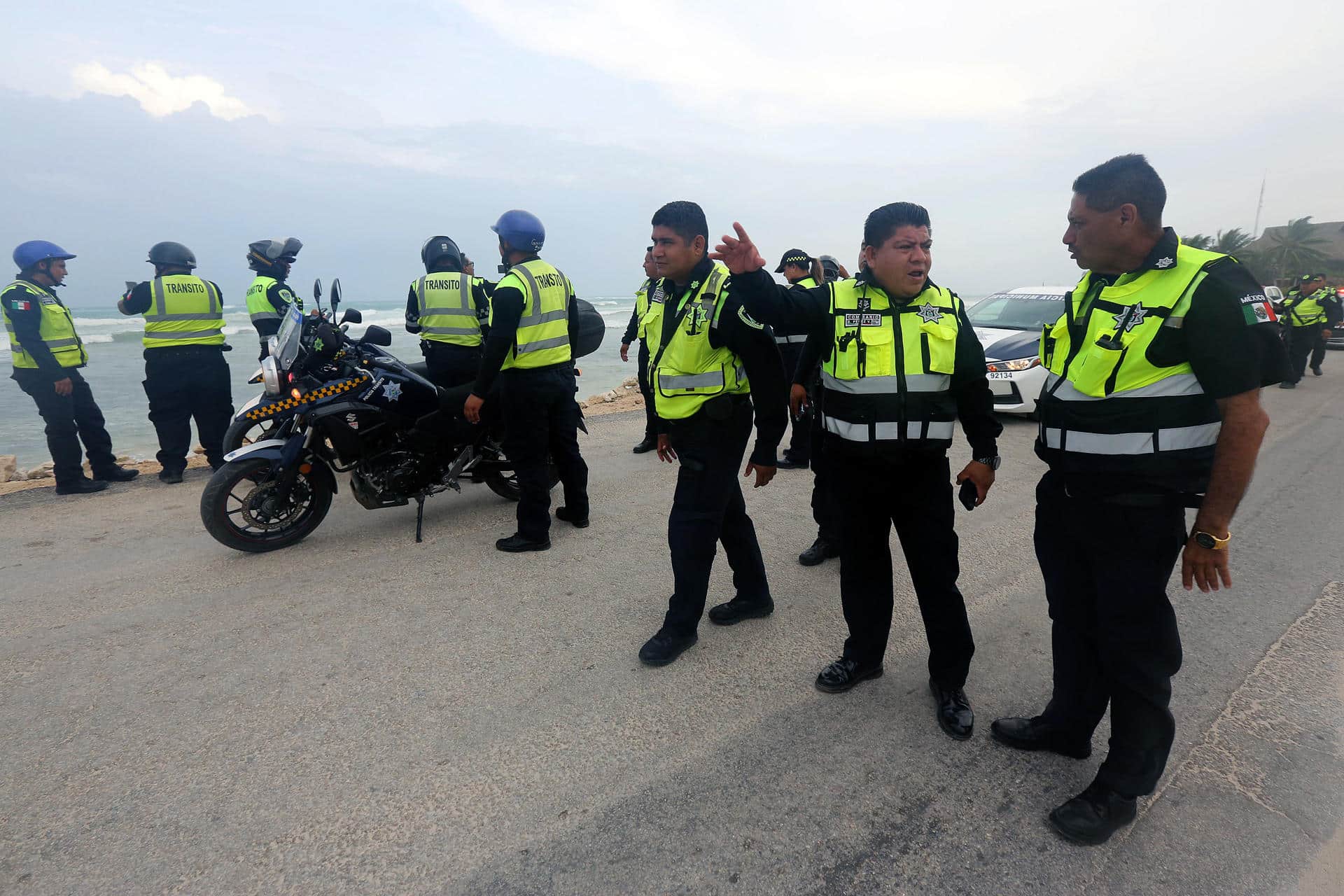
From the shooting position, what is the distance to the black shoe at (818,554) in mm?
3861

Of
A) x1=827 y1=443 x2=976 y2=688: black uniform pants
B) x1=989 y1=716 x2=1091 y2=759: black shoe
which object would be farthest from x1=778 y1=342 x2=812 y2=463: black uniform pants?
x1=989 y1=716 x2=1091 y2=759: black shoe

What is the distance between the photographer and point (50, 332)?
553 cm

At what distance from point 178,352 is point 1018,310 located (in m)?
9.52

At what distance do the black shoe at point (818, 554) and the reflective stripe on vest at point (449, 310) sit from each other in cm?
311

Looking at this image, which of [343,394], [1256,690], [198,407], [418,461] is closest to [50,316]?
[198,407]

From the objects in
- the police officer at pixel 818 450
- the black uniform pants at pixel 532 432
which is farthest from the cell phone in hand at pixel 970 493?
the black uniform pants at pixel 532 432

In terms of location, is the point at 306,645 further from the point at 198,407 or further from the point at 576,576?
the point at 198,407

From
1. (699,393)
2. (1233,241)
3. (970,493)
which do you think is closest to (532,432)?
(699,393)

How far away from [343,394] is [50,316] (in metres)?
3.46

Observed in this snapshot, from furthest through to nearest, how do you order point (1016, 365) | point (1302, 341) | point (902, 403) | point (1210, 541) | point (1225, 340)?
point (1302, 341)
point (1016, 365)
point (902, 403)
point (1210, 541)
point (1225, 340)

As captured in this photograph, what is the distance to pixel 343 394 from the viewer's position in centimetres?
412

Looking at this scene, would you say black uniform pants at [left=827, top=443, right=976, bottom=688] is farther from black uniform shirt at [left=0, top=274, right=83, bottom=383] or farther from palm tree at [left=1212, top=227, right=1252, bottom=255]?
palm tree at [left=1212, top=227, right=1252, bottom=255]

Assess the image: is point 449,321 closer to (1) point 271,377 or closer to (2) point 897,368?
(1) point 271,377

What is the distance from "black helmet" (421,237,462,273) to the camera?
558cm
